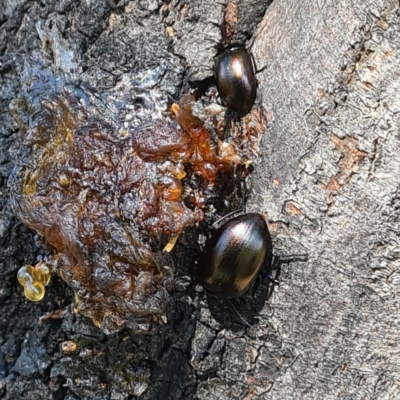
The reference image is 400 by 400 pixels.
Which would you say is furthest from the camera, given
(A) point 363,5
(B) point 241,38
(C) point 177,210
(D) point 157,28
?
(B) point 241,38

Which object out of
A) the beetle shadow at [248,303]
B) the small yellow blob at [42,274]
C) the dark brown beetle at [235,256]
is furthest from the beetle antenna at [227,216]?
the small yellow blob at [42,274]

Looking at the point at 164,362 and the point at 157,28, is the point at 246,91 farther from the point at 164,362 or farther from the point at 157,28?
the point at 164,362

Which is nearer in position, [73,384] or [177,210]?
[177,210]

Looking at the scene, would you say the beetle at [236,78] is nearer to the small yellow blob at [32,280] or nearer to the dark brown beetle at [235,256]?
the dark brown beetle at [235,256]

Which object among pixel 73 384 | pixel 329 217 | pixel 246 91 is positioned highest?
pixel 246 91

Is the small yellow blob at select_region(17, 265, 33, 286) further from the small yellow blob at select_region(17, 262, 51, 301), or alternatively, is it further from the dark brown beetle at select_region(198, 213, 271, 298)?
the dark brown beetle at select_region(198, 213, 271, 298)

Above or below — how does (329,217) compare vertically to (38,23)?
below

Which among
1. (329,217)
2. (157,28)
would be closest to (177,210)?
(329,217)

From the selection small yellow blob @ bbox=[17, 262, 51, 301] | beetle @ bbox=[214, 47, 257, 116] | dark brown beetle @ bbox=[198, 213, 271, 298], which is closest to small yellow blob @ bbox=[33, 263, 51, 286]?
small yellow blob @ bbox=[17, 262, 51, 301]
